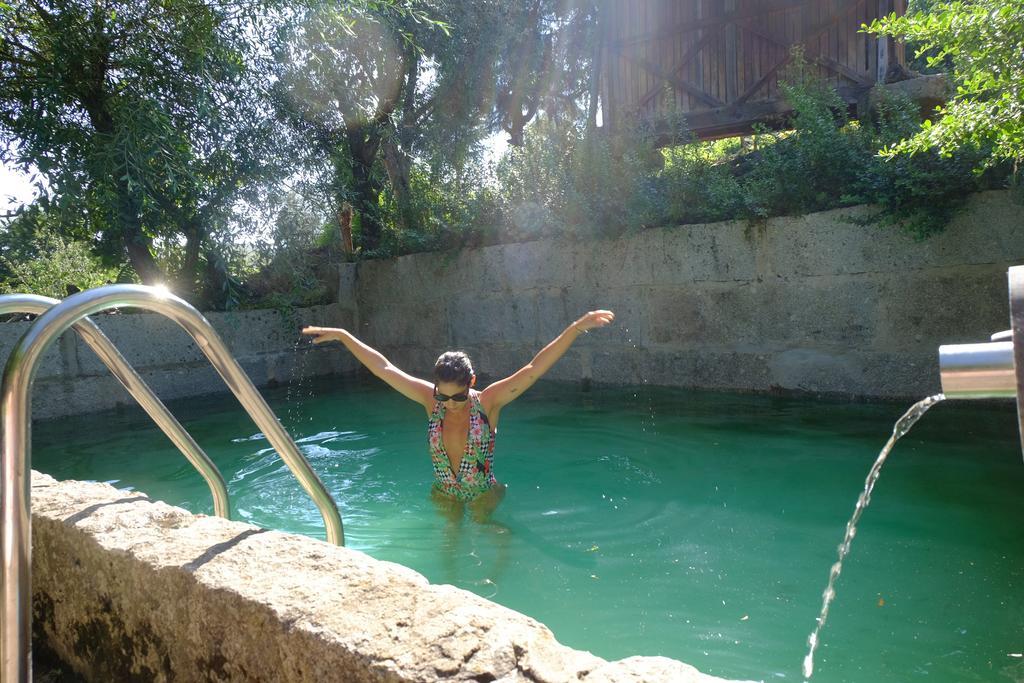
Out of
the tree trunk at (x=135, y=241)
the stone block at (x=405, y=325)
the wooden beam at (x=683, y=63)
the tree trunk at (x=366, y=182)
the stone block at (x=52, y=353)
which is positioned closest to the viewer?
the stone block at (x=52, y=353)

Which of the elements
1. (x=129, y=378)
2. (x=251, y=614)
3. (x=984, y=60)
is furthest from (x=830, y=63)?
(x=251, y=614)

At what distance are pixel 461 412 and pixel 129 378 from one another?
2.48 metres

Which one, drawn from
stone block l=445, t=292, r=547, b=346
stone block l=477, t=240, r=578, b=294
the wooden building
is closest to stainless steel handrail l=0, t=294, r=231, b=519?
stone block l=477, t=240, r=578, b=294

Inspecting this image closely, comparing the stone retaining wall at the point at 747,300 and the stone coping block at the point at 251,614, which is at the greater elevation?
the stone retaining wall at the point at 747,300

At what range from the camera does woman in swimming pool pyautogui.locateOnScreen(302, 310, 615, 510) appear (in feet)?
14.9

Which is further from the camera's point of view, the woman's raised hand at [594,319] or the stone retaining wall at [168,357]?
the stone retaining wall at [168,357]

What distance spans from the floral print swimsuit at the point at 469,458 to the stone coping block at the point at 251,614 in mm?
2241

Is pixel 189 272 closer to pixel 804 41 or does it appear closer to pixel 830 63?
pixel 804 41

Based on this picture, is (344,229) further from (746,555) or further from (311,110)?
(746,555)

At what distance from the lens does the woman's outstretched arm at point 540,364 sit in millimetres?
4211

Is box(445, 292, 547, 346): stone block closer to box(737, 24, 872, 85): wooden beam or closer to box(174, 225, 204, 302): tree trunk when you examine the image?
box(174, 225, 204, 302): tree trunk

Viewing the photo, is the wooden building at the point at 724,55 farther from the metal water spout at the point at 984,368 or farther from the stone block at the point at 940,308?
the metal water spout at the point at 984,368

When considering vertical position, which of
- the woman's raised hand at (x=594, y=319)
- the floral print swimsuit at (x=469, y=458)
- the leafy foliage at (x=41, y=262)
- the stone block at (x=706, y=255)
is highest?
the leafy foliage at (x=41, y=262)

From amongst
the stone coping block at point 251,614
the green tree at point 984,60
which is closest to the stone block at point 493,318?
the green tree at point 984,60
